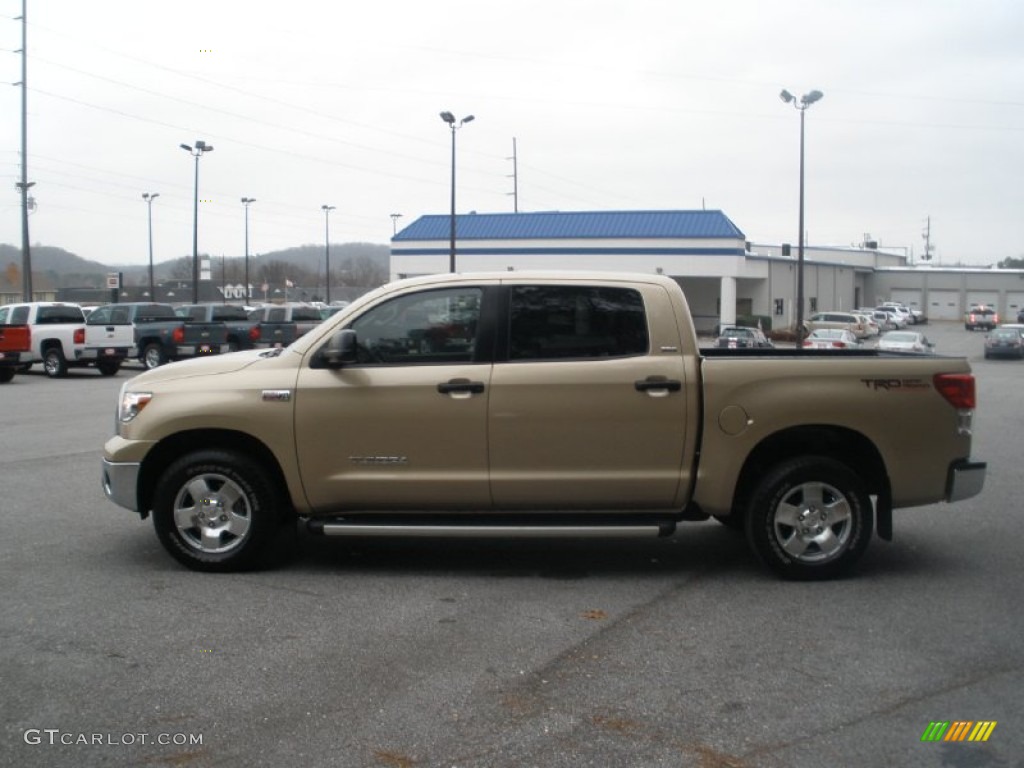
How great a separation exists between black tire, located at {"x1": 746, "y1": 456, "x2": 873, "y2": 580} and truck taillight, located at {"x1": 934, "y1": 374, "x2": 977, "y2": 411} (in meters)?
0.80

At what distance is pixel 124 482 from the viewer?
7293mm

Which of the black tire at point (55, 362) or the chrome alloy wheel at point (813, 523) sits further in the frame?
the black tire at point (55, 362)

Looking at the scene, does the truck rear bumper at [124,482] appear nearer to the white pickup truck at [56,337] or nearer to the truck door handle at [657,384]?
the truck door handle at [657,384]

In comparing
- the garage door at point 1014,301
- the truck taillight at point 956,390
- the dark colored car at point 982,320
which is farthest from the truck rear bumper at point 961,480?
the garage door at point 1014,301

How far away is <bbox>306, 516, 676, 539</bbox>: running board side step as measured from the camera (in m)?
7.00

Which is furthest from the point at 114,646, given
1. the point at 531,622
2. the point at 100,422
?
the point at 100,422

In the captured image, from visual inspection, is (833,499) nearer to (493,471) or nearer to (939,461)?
(939,461)

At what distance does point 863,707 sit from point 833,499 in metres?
2.28

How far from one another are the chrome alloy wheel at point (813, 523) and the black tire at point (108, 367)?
24.6m

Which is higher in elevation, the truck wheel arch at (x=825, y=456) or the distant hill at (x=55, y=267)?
the distant hill at (x=55, y=267)

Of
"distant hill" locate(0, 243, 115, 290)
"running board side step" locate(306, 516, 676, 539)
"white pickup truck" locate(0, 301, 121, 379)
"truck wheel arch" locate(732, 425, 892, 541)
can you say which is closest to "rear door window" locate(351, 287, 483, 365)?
"running board side step" locate(306, 516, 676, 539)

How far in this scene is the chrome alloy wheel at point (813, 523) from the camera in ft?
23.5

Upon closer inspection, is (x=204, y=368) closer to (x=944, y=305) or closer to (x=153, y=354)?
(x=153, y=354)

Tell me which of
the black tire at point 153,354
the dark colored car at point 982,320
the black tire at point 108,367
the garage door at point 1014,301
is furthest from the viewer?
the garage door at point 1014,301
